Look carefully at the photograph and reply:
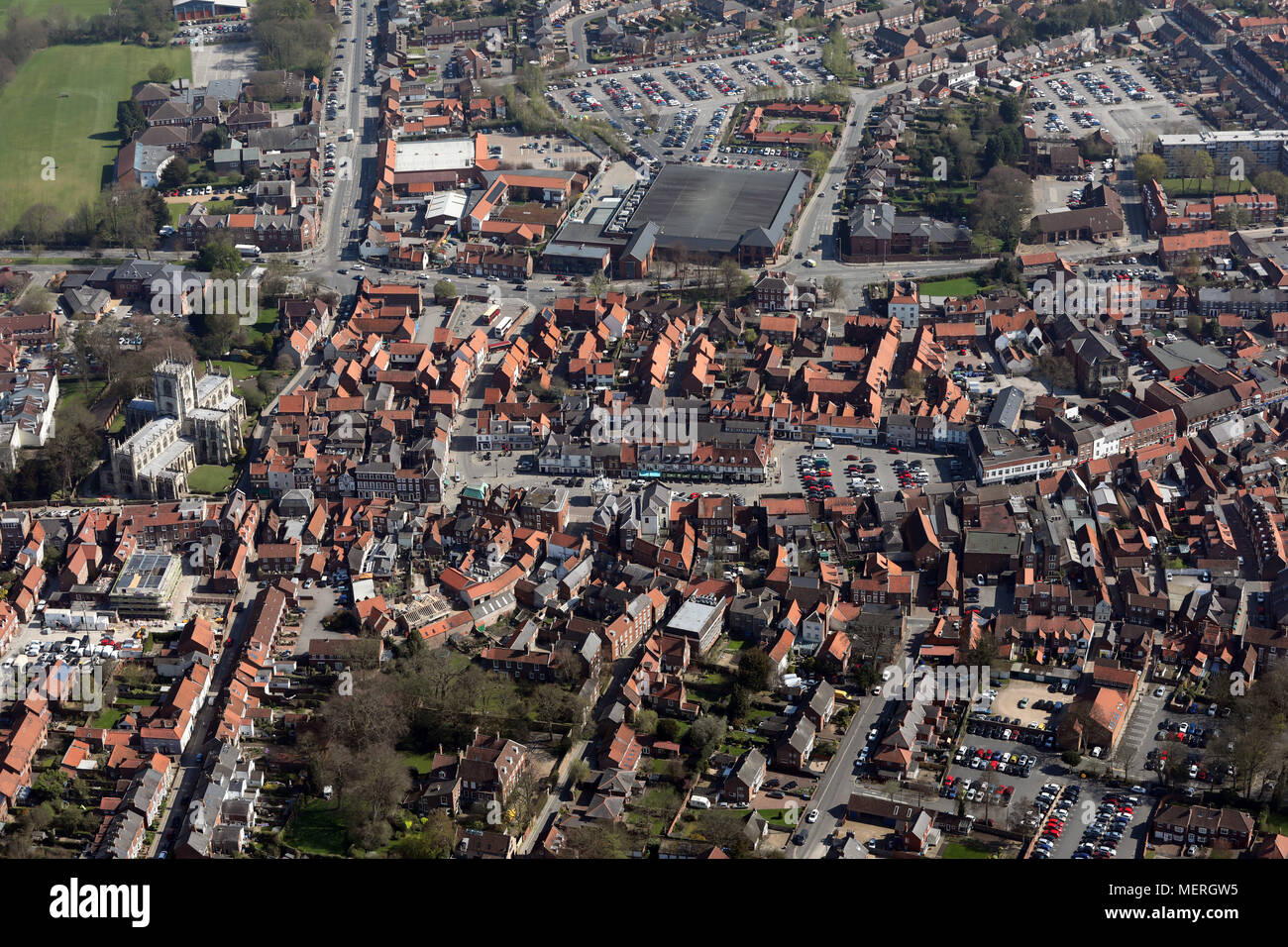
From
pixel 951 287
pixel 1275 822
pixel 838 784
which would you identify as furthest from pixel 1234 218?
pixel 838 784

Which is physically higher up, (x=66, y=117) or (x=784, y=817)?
(x=66, y=117)

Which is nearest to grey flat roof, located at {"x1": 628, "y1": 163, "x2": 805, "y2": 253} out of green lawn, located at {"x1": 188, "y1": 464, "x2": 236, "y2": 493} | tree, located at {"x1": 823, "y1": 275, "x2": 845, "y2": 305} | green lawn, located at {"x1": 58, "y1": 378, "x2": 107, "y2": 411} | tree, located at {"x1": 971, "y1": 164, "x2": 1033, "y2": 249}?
tree, located at {"x1": 823, "y1": 275, "x2": 845, "y2": 305}

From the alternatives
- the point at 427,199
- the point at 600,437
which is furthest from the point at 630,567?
the point at 427,199

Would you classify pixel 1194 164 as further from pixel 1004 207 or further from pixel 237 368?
pixel 237 368

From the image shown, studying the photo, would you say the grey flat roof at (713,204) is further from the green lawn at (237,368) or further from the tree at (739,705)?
the tree at (739,705)

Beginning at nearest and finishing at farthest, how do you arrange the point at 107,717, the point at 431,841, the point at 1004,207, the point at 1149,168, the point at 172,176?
the point at 431,841, the point at 107,717, the point at 1004,207, the point at 1149,168, the point at 172,176

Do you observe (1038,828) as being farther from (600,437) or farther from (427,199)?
(427,199)
